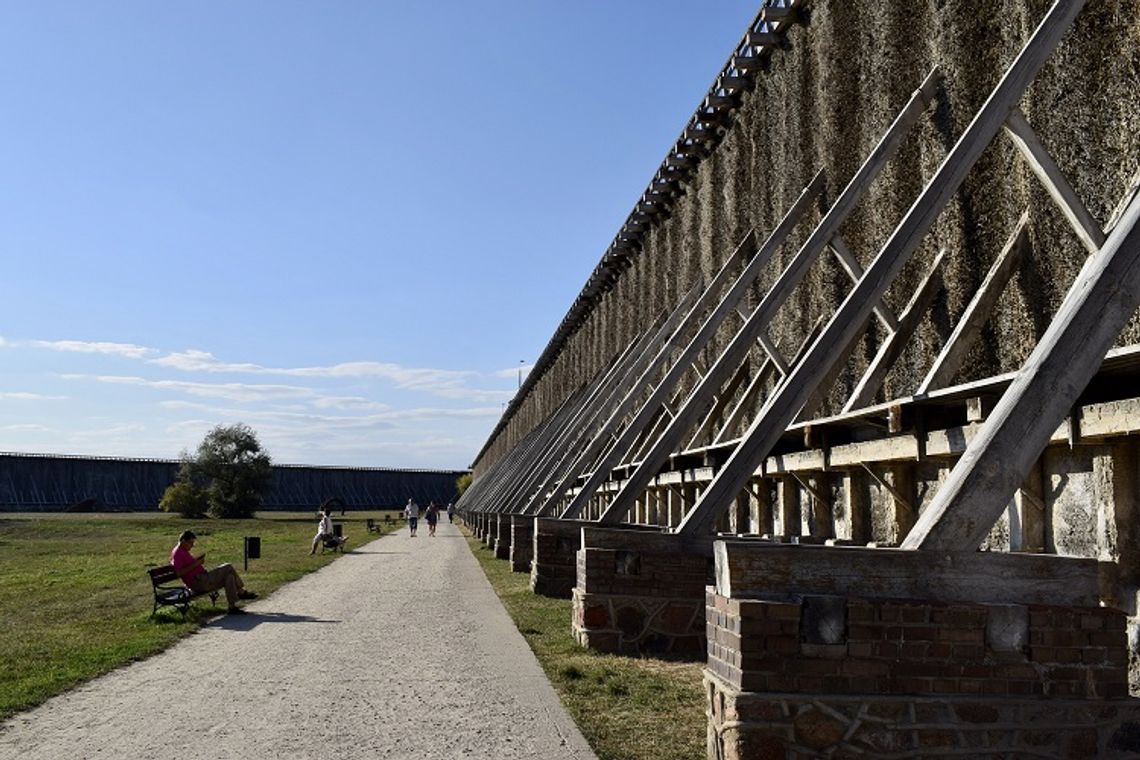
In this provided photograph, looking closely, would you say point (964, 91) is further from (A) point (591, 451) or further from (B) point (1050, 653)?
(A) point (591, 451)

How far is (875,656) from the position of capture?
4.65 meters

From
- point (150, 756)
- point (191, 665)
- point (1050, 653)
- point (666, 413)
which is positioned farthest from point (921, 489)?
point (666, 413)

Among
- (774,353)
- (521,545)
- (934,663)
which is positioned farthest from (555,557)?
(934,663)

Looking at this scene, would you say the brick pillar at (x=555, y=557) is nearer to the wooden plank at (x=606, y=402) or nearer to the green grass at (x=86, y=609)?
the wooden plank at (x=606, y=402)

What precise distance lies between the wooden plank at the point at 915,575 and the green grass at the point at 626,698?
155 centimetres

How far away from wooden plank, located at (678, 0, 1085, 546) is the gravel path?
222 centimetres

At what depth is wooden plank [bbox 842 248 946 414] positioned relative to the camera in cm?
901

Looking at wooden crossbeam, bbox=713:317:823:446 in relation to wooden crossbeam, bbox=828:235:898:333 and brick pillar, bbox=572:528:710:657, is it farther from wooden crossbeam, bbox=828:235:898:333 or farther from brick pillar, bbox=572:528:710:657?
brick pillar, bbox=572:528:710:657

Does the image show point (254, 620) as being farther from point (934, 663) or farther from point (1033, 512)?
point (934, 663)

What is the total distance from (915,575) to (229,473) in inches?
3047

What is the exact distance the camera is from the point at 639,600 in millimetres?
9727

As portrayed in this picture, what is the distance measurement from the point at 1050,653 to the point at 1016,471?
827mm

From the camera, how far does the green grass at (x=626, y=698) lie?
6.13m

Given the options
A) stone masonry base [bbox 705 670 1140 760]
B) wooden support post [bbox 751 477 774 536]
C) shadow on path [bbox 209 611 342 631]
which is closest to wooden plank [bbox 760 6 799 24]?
wooden support post [bbox 751 477 774 536]
